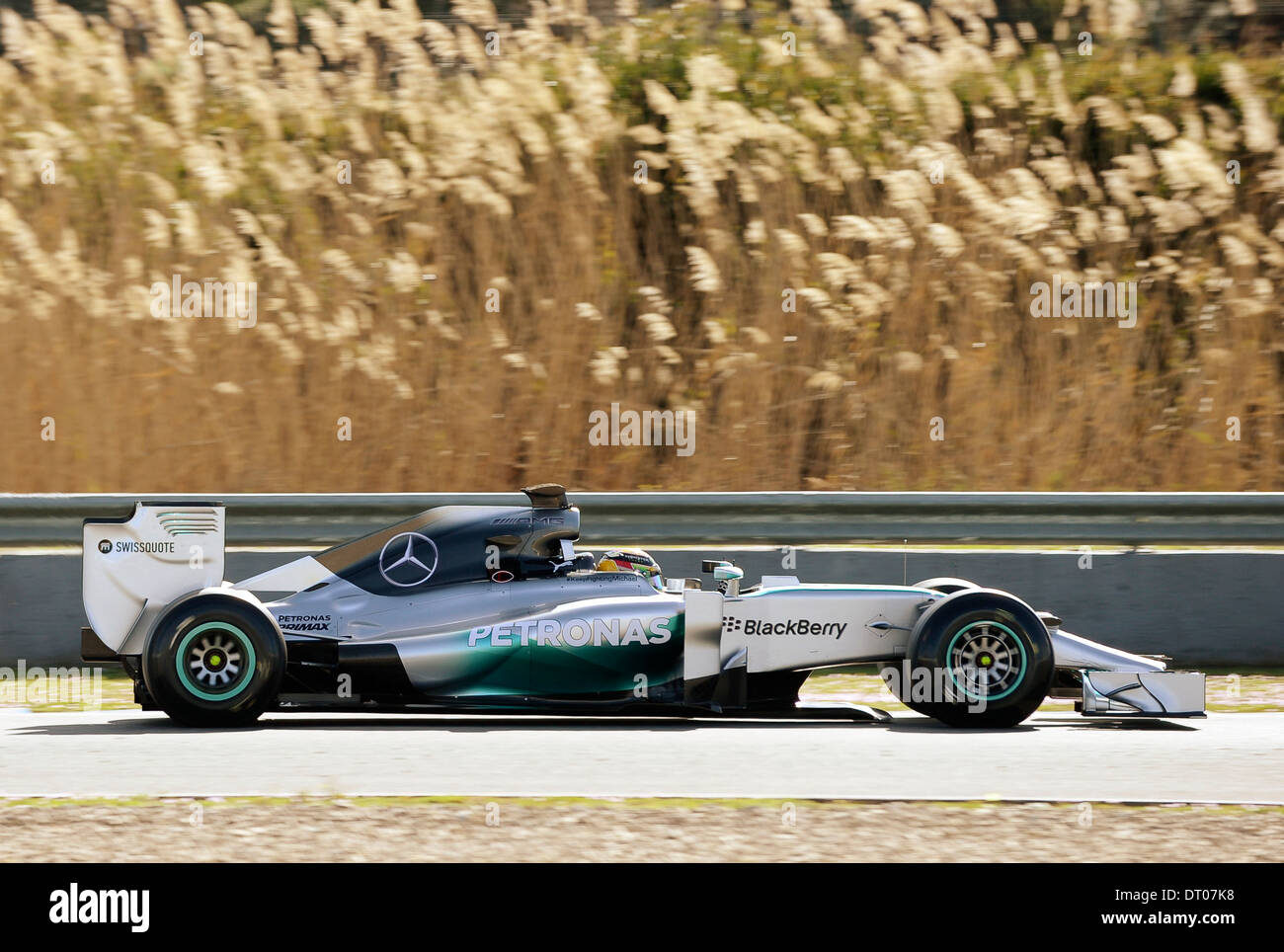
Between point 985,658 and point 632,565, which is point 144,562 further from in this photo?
point 985,658

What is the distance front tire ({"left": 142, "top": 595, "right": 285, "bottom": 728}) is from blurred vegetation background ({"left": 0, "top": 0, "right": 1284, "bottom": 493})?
4274mm

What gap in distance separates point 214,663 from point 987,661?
11.8 feet

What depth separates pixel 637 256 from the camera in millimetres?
13734

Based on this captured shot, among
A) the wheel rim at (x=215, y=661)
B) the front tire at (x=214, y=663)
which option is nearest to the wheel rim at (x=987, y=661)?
the front tire at (x=214, y=663)

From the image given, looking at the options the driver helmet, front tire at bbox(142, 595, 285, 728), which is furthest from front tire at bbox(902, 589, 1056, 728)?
front tire at bbox(142, 595, 285, 728)

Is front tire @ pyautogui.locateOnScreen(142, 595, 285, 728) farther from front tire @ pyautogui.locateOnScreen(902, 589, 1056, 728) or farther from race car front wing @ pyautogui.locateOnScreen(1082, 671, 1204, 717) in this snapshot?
race car front wing @ pyautogui.locateOnScreen(1082, 671, 1204, 717)

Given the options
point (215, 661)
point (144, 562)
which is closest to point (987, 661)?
point (215, 661)

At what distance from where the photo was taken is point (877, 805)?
5.69 meters

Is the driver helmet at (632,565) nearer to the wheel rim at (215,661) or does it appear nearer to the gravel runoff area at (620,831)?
the wheel rim at (215,661)

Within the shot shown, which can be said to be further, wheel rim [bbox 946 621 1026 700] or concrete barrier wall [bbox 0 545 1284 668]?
concrete barrier wall [bbox 0 545 1284 668]

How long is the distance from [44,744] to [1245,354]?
9453 mm

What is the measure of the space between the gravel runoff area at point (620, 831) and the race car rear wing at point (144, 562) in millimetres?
2166

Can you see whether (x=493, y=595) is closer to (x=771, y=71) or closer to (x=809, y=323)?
(x=809, y=323)

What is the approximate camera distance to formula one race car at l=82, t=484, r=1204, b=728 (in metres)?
7.61
